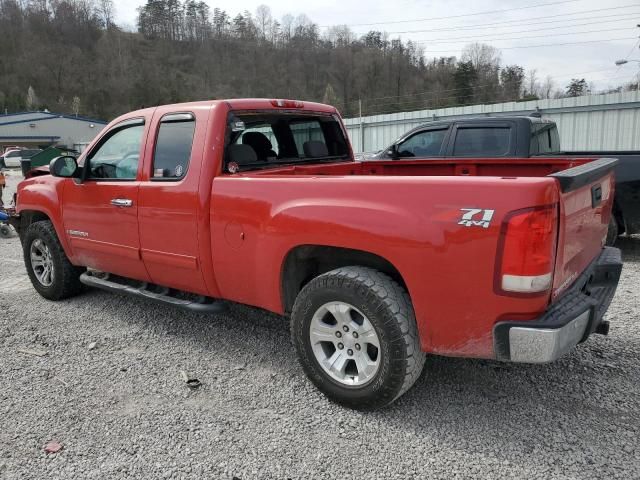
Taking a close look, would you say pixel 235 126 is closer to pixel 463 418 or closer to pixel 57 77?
pixel 463 418

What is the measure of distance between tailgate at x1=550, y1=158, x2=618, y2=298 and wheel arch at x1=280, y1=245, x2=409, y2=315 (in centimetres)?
84

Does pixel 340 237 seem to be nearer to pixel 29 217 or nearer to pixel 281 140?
pixel 281 140

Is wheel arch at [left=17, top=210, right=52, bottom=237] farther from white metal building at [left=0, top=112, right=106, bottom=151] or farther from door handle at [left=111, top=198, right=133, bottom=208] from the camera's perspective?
white metal building at [left=0, top=112, right=106, bottom=151]

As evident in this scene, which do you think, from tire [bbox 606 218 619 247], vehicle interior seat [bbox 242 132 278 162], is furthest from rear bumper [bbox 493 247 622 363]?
tire [bbox 606 218 619 247]

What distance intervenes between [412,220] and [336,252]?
0.69m

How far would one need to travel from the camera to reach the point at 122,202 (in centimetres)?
420

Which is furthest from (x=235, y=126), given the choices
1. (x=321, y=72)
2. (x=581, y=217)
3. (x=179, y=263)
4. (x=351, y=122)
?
(x=321, y=72)

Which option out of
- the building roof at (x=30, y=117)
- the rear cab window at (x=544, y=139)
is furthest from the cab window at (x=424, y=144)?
the building roof at (x=30, y=117)

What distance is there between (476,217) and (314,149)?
8.16ft

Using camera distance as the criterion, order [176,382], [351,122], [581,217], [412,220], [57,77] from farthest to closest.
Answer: [57,77]
[351,122]
[176,382]
[581,217]
[412,220]

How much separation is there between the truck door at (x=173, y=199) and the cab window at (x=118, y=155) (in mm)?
202

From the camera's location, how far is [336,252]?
322cm

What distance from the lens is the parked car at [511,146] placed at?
6.55 m

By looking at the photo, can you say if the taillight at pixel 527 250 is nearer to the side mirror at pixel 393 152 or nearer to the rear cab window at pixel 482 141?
the rear cab window at pixel 482 141
